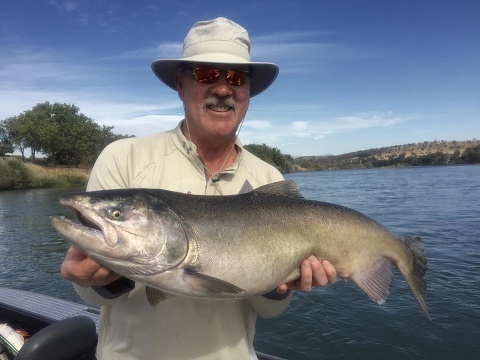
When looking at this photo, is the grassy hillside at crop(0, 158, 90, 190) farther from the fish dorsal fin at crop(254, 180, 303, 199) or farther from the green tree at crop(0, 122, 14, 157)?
the fish dorsal fin at crop(254, 180, 303, 199)

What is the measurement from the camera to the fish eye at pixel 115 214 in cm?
259

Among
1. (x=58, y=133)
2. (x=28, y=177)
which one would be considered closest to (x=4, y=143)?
(x=58, y=133)

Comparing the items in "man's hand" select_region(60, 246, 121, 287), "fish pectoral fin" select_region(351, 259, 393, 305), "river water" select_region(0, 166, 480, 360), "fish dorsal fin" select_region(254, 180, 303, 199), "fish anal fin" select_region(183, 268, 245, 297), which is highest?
"fish dorsal fin" select_region(254, 180, 303, 199)

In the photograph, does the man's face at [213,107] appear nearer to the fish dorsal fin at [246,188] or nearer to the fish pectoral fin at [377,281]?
the fish dorsal fin at [246,188]

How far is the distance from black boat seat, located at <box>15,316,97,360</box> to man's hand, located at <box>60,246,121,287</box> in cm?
185

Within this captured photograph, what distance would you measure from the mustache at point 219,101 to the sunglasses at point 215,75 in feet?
0.51

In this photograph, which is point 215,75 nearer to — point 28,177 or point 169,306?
point 169,306

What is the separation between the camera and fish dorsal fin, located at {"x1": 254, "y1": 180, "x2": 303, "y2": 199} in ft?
10.3

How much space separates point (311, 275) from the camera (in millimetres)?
3078

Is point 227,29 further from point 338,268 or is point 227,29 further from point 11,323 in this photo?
point 11,323

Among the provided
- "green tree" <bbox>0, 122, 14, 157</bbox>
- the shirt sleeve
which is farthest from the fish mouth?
"green tree" <bbox>0, 122, 14, 157</bbox>

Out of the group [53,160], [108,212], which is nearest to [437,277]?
[108,212]

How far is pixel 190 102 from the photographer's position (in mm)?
3291

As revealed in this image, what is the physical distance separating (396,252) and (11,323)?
561cm
